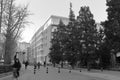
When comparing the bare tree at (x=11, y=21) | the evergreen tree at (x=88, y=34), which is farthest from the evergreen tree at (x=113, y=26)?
the bare tree at (x=11, y=21)

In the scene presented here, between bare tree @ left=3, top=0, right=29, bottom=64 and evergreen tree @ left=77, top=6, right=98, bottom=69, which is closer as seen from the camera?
bare tree @ left=3, top=0, right=29, bottom=64

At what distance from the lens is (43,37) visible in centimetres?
11969

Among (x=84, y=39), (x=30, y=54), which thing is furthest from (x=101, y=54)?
(x=30, y=54)

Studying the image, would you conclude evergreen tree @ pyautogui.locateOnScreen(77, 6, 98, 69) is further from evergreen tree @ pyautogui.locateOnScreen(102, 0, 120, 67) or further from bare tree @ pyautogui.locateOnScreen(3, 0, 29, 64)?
bare tree @ pyautogui.locateOnScreen(3, 0, 29, 64)

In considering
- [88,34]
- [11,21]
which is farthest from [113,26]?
[11,21]

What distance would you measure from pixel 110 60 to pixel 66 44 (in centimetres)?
1253

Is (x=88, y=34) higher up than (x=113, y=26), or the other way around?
(x=113, y=26)

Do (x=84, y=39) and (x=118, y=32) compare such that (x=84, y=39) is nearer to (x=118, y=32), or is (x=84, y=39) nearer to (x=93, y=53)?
(x=93, y=53)

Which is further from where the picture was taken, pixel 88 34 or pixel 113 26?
pixel 88 34

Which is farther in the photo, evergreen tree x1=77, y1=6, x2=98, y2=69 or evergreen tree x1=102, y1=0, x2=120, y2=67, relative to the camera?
evergreen tree x1=77, y1=6, x2=98, y2=69

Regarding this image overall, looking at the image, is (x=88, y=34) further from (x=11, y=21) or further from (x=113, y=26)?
(x=11, y=21)

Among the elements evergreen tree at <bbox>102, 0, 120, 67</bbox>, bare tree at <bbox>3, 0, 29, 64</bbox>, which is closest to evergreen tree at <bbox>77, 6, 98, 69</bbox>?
evergreen tree at <bbox>102, 0, 120, 67</bbox>

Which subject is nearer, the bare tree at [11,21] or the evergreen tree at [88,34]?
the bare tree at [11,21]

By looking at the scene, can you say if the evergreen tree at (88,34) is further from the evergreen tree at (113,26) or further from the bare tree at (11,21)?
the bare tree at (11,21)
